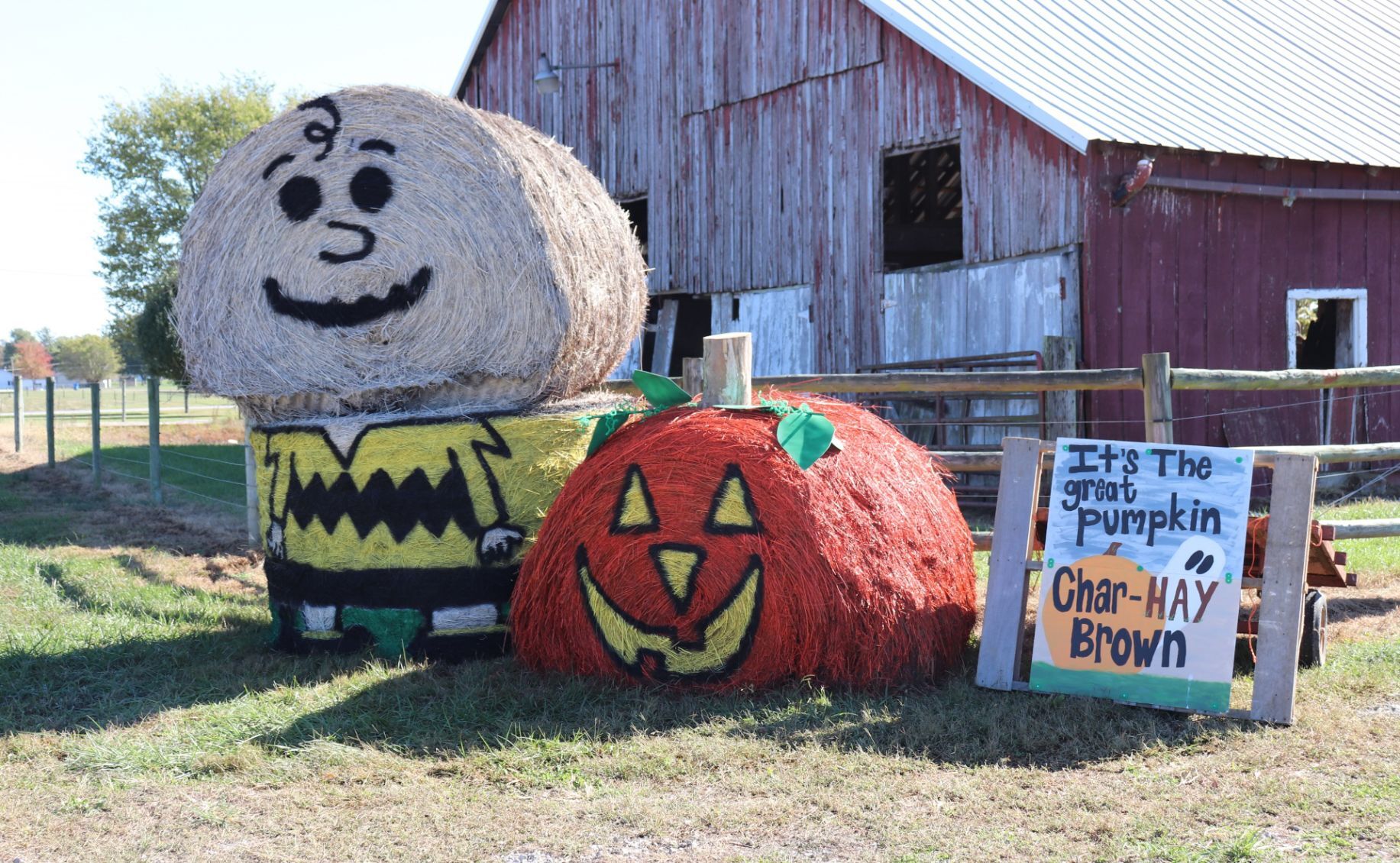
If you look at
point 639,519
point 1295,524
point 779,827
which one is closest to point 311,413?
point 639,519

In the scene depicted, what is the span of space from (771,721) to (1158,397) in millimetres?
2896

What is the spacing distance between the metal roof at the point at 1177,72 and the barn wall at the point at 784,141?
0.39 m

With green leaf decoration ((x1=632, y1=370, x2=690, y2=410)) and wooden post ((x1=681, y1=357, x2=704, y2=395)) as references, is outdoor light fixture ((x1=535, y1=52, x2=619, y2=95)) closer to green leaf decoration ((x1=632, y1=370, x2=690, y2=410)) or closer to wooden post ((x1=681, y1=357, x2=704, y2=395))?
wooden post ((x1=681, y1=357, x2=704, y2=395))

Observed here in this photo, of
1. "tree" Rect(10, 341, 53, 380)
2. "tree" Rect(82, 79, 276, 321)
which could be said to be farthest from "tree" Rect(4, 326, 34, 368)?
"tree" Rect(82, 79, 276, 321)

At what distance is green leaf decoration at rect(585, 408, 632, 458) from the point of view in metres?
5.00

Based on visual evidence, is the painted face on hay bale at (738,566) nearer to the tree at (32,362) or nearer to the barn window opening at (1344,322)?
the barn window opening at (1344,322)

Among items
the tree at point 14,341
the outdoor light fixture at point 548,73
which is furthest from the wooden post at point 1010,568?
the tree at point 14,341

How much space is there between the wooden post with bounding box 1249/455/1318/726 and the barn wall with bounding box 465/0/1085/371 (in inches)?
247

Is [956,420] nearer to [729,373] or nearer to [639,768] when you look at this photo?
[729,373]

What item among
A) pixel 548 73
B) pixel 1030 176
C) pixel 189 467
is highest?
pixel 548 73

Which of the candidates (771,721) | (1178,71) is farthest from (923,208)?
(771,721)

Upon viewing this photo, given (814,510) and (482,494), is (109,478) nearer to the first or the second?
(482,494)

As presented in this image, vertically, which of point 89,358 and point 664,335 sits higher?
point 89,358

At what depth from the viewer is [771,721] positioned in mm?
4145
